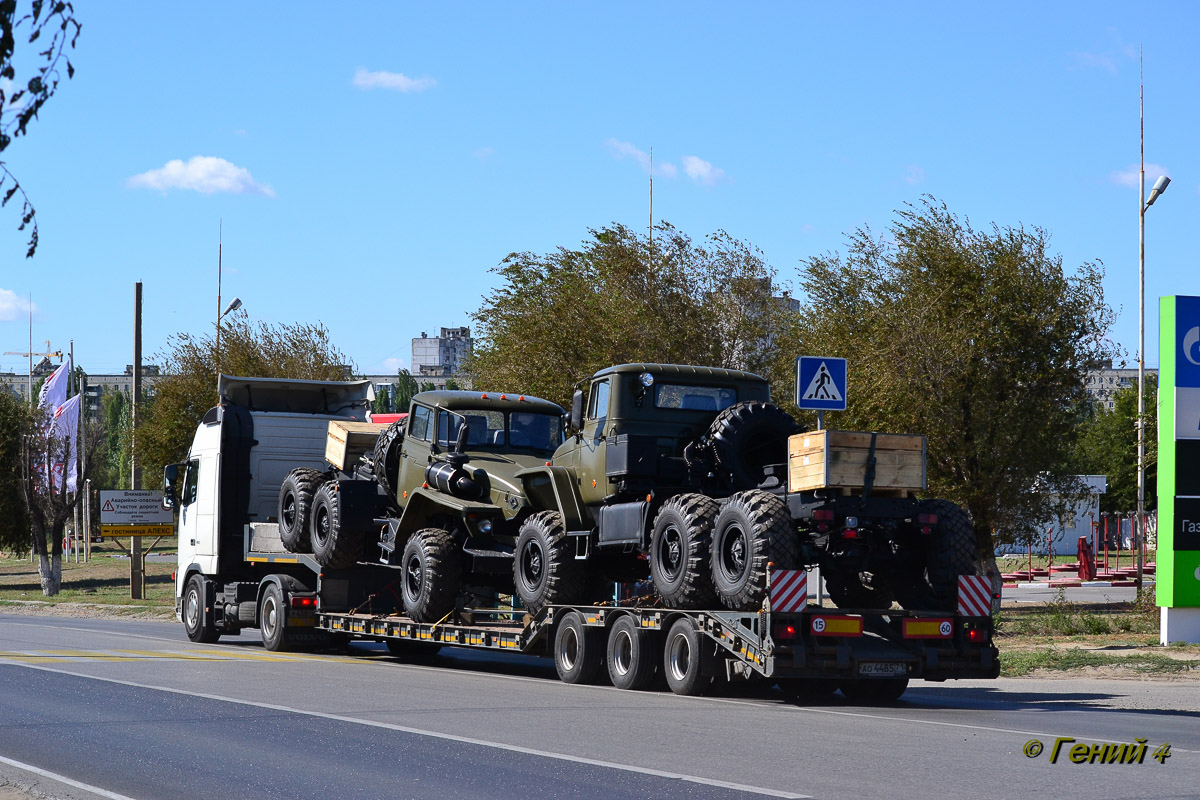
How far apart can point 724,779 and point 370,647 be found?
15835 millimetres

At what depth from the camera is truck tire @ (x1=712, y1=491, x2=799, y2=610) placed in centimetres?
1288

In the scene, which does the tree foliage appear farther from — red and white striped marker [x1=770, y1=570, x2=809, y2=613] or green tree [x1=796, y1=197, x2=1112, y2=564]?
red and white striped marker [x1=770, y1=570, x2=809, y2=613]

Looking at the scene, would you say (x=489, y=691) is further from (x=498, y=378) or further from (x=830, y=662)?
(x=498, y=378)

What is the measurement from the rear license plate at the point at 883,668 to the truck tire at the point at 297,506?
957cm

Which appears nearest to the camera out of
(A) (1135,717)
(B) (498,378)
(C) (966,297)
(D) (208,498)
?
(A) (1135,717)

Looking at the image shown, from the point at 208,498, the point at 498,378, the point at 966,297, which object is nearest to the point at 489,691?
the point at 208,498

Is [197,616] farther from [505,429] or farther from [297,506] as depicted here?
[505,429]

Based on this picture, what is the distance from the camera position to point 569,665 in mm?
15711

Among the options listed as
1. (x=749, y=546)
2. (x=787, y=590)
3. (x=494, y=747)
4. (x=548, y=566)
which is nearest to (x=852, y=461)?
(x=749, y=546)

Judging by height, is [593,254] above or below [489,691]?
above

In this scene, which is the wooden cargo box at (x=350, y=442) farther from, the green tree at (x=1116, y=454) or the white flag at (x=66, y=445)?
the green tree at (x=1116, y=454)

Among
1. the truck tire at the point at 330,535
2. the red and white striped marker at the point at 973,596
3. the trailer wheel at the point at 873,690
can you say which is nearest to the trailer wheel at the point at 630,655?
the trailer wheel at the point at 873,690

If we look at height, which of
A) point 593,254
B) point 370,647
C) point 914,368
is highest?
point 593,254

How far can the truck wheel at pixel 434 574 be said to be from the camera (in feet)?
56.1
